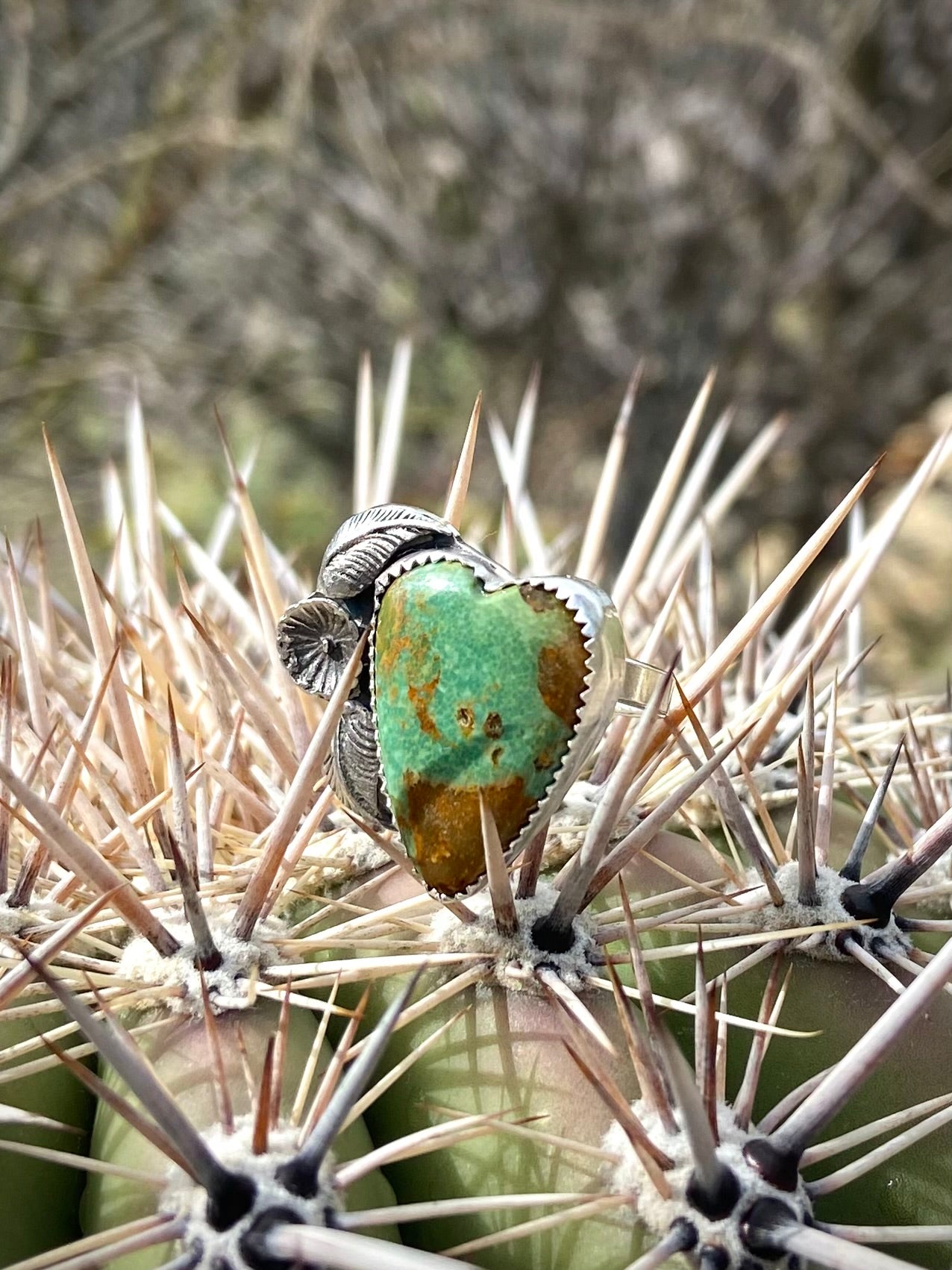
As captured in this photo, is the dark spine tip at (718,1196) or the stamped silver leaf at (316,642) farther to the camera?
the stamped silver leaf at (316,642)

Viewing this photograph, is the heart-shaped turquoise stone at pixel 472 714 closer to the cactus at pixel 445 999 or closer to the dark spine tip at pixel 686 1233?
the cactus at pixel 445 999

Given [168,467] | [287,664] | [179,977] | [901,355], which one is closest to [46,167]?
[168,467]

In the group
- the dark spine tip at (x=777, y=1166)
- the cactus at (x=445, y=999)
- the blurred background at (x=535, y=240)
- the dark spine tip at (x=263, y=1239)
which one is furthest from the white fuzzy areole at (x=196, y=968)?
the blurred background at (x=535, y=240)

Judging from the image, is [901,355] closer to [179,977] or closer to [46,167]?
[46,167]

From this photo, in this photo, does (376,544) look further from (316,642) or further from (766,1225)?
(766,1225)

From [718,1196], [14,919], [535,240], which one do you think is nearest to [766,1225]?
[718,1196]

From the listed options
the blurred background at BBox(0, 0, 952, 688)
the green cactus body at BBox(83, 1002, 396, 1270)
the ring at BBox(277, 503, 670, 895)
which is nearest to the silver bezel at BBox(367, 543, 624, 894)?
the ring at BBox(277, 503, 670, 895)
